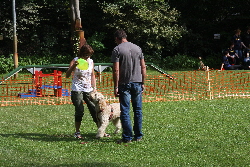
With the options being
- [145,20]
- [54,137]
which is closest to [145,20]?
[145,20]

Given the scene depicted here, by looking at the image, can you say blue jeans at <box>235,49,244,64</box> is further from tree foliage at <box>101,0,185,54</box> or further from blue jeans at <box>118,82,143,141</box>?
blue jeans at <box>118,82,143,141</box>

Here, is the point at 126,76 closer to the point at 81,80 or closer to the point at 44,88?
the point at 81,80

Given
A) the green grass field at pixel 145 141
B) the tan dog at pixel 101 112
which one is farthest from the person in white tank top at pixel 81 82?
the green grass field at pixel 145 141

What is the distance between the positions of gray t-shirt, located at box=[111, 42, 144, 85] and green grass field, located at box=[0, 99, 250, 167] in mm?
1052

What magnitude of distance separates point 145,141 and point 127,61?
1.34 m

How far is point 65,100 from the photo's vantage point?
15039mm

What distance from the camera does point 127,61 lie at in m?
8.07

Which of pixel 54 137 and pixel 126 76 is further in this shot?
pixel 54 137

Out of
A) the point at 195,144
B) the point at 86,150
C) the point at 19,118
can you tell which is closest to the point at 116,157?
the point at 86,150

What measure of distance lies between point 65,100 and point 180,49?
16270 millimetres

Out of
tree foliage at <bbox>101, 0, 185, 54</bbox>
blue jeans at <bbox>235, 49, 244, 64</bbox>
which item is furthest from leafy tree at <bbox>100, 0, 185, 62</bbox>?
blue jeans at <bbox>235, 49, 244, 64</bbox>

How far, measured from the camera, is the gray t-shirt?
8055 mm

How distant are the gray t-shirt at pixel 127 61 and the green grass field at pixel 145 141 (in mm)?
1052

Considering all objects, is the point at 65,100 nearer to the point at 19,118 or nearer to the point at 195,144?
the point at 19,118
